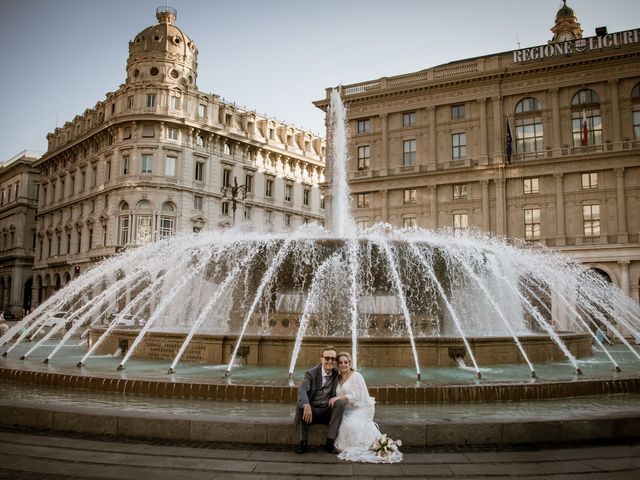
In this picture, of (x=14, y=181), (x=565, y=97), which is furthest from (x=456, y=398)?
(x=14, y=181)

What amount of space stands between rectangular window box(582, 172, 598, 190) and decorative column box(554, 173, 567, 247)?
55.3 inches

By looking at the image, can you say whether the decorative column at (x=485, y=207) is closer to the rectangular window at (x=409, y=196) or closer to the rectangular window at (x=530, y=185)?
the rectangular window at (x=530, y=185)

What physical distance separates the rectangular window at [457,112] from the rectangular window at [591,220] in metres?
11.0

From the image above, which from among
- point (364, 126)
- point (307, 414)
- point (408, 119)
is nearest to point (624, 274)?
→ point (408, 119)

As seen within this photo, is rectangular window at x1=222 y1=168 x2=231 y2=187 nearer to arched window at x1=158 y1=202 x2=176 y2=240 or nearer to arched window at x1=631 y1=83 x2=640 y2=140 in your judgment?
arched window at x1=158 y1=202 x2=176 y2=240

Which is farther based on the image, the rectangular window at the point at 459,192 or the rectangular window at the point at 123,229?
the rectangular window at the point at 123,229

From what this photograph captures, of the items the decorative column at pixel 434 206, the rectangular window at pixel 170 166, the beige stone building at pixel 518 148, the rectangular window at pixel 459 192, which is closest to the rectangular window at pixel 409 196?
the beige stone building at pixel 518 148

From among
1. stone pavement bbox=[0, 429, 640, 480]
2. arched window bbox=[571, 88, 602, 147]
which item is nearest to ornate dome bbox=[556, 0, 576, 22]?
arched window bbox=[571, 88, 602, 147]

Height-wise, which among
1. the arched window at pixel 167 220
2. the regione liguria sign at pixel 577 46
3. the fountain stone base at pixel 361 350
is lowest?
the fountain stone base at pixel 361 350

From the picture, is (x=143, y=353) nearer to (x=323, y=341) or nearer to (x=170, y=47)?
(x=323, y=341)

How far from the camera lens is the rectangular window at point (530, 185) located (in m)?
38.0

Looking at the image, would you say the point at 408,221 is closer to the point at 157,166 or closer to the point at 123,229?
the point at 157,166

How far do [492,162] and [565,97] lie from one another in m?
6.47

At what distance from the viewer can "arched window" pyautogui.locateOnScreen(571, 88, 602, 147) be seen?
3675 cm
